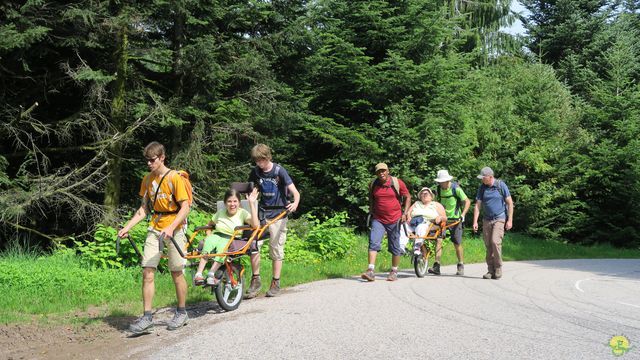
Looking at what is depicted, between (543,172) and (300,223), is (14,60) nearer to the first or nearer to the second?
(300,223)

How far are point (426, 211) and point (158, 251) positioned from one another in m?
7.08

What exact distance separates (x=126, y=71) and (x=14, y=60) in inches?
106

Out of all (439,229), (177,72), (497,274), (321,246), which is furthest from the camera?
(177,72)

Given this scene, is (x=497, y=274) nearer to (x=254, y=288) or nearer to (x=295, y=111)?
(x=254, y=288)

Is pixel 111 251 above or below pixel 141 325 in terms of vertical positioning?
above

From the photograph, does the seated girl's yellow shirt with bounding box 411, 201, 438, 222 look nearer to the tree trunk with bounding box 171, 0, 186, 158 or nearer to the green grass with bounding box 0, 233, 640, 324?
the green grass with bounding box 0, 233, 640, 324

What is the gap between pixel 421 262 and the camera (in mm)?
11633

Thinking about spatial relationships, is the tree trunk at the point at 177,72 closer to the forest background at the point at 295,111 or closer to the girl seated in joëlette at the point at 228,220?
A: the forest background at the point at 295,111

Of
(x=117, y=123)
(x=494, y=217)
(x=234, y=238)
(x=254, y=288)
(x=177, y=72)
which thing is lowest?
(x=254, y=288)

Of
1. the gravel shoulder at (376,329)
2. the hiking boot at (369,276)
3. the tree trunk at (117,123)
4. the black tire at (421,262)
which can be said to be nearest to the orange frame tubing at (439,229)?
the black tire at (421,262)

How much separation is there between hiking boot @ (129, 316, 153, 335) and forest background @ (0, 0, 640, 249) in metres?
7.78

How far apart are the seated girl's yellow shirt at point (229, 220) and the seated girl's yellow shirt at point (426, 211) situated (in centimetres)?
493

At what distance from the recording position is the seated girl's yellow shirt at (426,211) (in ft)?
40.1

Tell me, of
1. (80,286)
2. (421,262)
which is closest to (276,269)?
(80,286)
